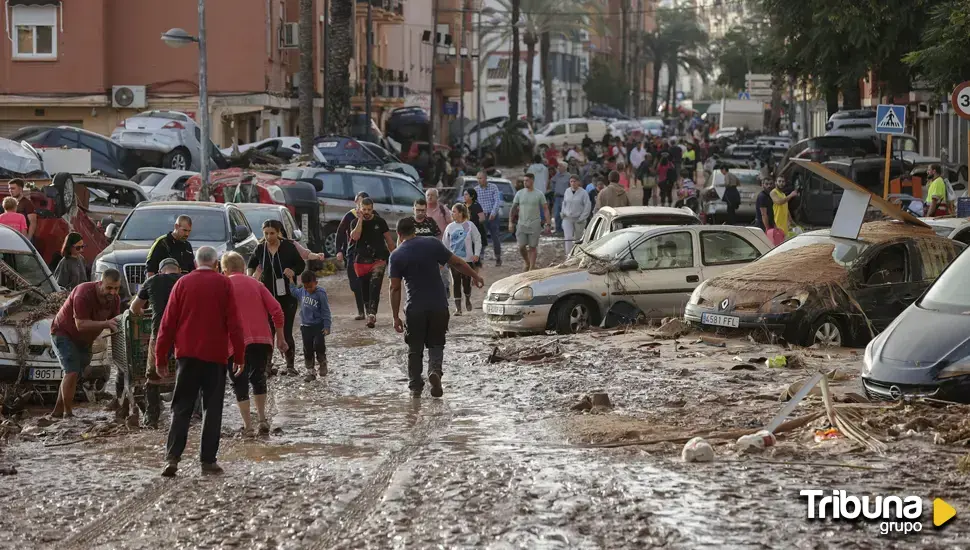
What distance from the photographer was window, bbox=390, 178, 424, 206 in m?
31.0

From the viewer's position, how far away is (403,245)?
13.7 m

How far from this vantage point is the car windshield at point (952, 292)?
12.2 m

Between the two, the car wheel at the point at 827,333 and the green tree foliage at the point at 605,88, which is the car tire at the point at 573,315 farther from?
the green tree foliage at the point at 605,88

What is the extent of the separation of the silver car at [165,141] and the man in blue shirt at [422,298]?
24782 millimetres

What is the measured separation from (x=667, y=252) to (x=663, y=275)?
0.30 metres

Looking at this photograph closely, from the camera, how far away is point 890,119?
24.6m

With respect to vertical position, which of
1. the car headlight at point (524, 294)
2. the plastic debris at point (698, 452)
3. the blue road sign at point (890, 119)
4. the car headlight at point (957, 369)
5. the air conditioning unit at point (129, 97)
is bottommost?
the plastic debris at point (698, 452)

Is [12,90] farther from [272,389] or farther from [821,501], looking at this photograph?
[821,501]

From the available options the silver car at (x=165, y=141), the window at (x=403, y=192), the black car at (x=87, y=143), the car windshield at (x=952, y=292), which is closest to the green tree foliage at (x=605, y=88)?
the silver car at (x=165, y=141)

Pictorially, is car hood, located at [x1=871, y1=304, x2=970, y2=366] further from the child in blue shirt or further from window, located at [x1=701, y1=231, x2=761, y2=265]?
window, located at [x1=701, y1=231, x2=761, y2=265]

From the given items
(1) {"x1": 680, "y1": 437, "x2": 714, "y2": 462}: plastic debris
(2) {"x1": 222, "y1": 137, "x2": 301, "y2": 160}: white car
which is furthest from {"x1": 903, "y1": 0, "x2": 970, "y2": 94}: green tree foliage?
(2) {"x1": 222, "y1": 137, "x2": 301, "y2": 160}: white car

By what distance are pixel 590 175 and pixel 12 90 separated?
1844 cm

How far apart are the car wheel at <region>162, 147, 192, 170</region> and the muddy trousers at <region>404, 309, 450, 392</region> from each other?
26147 millimetres

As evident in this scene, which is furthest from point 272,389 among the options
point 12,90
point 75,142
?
point 12,90
